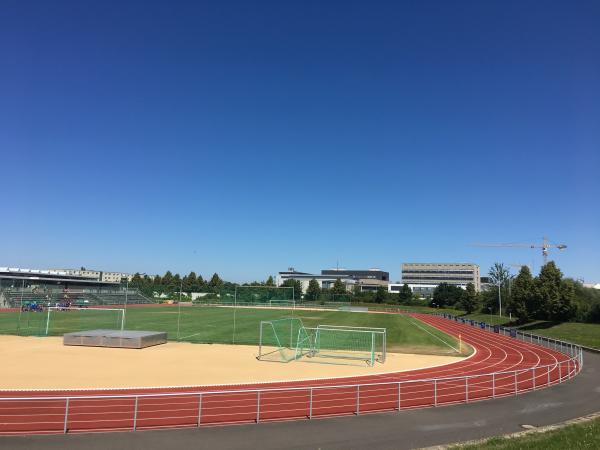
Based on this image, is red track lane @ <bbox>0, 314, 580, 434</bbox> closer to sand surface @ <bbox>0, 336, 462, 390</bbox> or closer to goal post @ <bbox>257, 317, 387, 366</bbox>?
sand surface @ <bbox>0, 336, 462, 390</bbox>

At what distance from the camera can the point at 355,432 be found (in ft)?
38.7

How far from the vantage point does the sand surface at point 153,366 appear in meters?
18.4

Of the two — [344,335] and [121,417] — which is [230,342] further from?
[121,417]

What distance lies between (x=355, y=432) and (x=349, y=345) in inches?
803

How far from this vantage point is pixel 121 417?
12.8 meters

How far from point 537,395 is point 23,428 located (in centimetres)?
1720

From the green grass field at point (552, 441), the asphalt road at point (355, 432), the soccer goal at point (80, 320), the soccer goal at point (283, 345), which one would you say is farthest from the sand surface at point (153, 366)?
the green grass field at point (552, 441)

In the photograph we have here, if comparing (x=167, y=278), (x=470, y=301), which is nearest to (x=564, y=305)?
(x=470, y=301)

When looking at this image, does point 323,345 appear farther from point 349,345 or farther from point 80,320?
point 80,320

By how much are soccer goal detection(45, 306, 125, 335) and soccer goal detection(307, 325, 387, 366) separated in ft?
45.4

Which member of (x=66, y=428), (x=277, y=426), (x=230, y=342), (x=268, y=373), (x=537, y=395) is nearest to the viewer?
(x=66, y=428)

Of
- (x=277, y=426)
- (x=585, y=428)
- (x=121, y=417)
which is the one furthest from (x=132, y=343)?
(x=585, y=428)

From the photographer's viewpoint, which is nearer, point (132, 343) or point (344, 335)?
point (132, 343)

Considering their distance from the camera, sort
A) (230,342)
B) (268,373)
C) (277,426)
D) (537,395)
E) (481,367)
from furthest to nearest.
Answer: (230,342), (481,367), (268,373), (537,395), (277,426)
